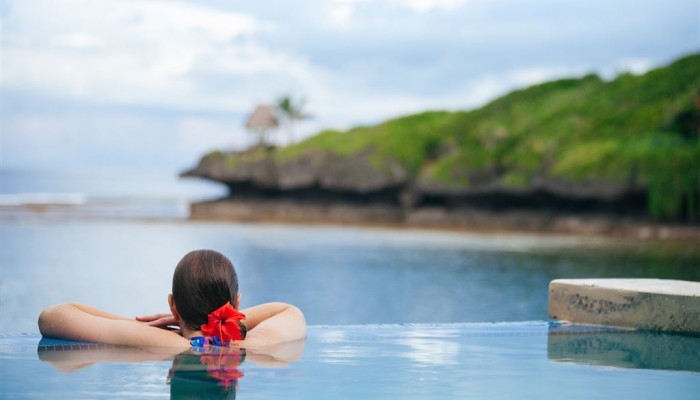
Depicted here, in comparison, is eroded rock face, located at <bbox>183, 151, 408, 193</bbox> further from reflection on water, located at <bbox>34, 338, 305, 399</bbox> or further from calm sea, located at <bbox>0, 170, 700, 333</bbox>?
reflection on water, located at <bbox>34, 338, 305, 399</bbox>

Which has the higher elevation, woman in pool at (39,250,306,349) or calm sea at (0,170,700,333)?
woman in pool at (39,250,306,349)

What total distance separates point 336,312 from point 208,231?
2581 centimetres

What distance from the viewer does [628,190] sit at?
120 ft

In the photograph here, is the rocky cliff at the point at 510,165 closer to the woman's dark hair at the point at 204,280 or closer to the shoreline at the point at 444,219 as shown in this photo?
the shoreline at the point at 444,219

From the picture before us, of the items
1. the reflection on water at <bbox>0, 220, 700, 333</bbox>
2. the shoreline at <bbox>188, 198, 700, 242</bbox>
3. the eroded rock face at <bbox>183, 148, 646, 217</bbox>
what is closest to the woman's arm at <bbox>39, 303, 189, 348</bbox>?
the reflection on water at <bbox>0, 220, 700, 333</bbox>

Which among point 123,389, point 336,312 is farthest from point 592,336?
point 336,312

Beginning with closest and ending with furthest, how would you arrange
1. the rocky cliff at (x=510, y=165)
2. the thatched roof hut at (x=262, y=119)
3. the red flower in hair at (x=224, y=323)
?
the red flower in hair at (x=224, y=323) < the rocky cliff at (x=510, y=165) < the thatched roof hut at (x=262, y=119)

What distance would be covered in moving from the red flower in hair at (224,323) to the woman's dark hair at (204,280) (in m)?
0.03

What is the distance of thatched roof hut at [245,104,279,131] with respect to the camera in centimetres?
6162

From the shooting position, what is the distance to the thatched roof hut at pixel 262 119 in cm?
6162

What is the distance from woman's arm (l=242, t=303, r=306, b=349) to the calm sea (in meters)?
10.1

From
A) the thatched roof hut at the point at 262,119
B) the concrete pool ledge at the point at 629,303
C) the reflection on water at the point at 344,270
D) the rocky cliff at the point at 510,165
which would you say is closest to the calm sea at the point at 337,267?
the reflection on water at the point at 344,270

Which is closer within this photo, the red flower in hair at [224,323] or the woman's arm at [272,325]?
the red flower in hair at [224,323]

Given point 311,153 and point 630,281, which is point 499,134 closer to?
point 311,153
